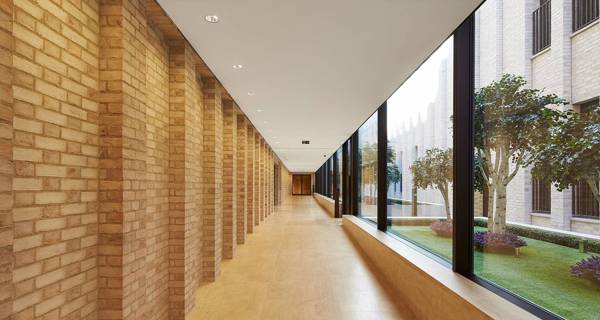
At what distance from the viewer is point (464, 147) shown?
145 inches

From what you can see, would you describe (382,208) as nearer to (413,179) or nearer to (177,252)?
(413,179)

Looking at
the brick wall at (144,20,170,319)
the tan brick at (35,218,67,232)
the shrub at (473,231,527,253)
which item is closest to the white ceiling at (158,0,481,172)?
the brick wall at (144,20,170,319)

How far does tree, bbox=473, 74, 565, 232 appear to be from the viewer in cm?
272

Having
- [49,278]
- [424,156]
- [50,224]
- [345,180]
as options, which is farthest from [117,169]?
[345,180]

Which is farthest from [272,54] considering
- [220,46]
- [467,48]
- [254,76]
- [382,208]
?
[382,208]

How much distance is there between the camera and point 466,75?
3.69 meters

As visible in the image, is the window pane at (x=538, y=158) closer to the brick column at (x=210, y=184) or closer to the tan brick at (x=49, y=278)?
the tan brick at (x=49, y=278)

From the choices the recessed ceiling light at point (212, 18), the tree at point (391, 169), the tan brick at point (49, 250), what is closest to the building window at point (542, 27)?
the recessed ceiling light at point (212, 18)

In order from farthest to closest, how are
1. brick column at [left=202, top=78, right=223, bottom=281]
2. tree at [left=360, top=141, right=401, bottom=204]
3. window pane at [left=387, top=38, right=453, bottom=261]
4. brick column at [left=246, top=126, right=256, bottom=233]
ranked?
brick column at [left=246, top=126, right=256, bottom=233], tree at [left=360, top=141, right=401, bottom=204], brick column at [left=202, top=78, right=223, bottom=281], window pane at [left=387, top=38, right=453, bottom=261]

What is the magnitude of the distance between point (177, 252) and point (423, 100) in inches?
158

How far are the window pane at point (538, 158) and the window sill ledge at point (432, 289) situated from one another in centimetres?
26

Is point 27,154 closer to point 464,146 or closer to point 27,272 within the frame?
point 27,272

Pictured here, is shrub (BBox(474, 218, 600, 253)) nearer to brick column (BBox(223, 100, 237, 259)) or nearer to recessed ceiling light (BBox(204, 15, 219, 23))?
recessed ceiling light (BBox(204, 15, 219, 23))

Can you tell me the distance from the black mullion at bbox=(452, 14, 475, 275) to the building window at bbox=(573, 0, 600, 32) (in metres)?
1.25
